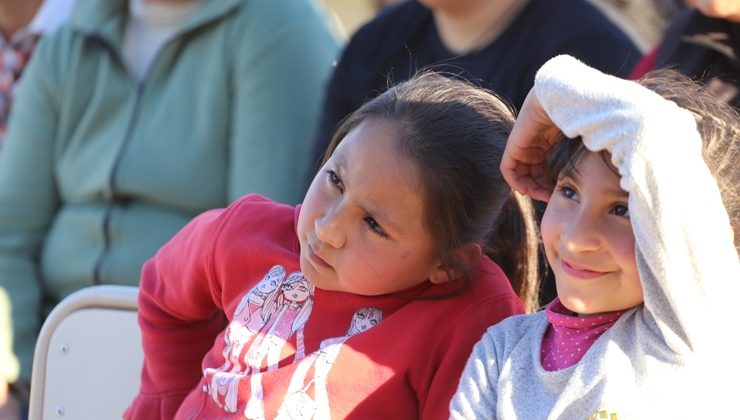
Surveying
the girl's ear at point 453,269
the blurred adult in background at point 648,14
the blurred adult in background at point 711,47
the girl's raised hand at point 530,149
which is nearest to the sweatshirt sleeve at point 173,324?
the girl's ear at point 453,269

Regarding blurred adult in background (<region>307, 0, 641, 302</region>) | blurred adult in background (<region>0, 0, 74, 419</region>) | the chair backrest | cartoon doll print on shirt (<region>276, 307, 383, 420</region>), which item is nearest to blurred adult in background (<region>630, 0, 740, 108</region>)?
blurred adult in background (<region>307, 0, 641, 302</region>)

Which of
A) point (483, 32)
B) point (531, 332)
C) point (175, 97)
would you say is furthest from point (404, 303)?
point (175, 97)

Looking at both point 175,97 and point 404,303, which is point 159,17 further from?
point 404,303

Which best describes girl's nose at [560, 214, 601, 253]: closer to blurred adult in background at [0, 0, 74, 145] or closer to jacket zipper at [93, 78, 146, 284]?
jacket zipper at [93, 78, 146, 284]

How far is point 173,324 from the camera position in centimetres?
171

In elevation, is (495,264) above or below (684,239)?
below

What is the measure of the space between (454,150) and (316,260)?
0.76 feet

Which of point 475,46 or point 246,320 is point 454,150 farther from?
point 475,46

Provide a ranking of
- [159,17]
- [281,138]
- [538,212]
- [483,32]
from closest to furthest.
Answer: [538,212], [483,32], [281,138], [159,17]

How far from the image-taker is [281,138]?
2381 millimetres

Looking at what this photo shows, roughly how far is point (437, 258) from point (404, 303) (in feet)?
0.26

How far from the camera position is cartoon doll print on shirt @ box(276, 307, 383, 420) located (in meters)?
1.41

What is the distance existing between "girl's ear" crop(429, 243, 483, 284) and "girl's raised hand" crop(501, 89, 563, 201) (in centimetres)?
13

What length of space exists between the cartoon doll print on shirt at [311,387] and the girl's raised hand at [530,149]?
31 centimetres
